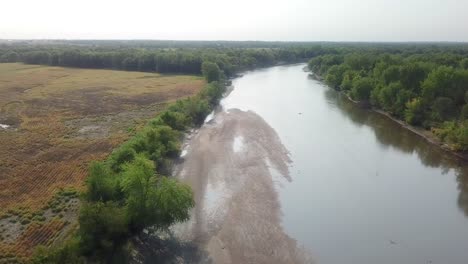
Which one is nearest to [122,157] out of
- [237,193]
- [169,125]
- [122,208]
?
[122,208]

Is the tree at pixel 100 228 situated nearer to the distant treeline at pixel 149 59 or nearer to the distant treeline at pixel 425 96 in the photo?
the distant treeline at pixel 425 96

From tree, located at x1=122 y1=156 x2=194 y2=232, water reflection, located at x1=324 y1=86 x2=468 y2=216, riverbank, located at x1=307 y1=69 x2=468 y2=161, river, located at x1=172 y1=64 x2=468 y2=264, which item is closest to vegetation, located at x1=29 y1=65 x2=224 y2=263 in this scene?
tree, located at x1=122 y1=156 x2=194 y2=232

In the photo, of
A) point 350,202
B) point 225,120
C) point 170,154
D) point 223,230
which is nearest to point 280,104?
point 225,120

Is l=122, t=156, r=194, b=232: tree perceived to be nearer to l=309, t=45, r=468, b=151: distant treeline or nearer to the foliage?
the foliage

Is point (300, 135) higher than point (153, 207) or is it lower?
lower

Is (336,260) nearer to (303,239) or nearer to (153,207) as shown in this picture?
(303,239)

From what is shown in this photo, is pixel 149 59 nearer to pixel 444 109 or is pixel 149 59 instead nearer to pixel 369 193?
pixel 444 109
